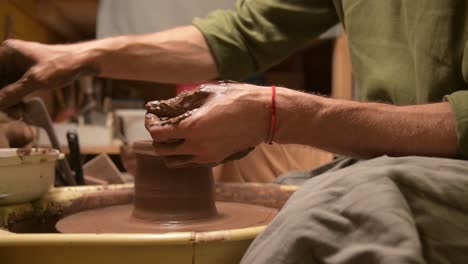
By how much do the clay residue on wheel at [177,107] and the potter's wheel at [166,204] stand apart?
0.20 m

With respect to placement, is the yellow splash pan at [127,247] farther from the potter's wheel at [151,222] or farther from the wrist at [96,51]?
the wrist at [96,51]

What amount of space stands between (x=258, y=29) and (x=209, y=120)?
676mm

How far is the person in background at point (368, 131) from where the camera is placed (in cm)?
54

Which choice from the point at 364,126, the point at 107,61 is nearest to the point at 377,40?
the point at 364,126

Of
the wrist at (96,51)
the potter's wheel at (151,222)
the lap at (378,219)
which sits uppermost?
the wrist at (96,51)

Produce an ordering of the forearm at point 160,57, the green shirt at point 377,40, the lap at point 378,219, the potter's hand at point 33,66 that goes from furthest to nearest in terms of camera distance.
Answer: the forearm at point 160,57 < the potter's hand at point 33,66 < the green shirt at point 377,40 < the lap at point 378,219

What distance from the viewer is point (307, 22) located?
1.29m

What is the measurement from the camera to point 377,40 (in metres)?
0.97

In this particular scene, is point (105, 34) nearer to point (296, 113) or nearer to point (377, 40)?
point (377, 40)

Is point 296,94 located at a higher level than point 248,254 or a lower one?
higher

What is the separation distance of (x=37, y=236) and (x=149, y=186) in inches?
11.3

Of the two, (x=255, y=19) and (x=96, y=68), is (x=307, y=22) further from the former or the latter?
(x=96, y=68)

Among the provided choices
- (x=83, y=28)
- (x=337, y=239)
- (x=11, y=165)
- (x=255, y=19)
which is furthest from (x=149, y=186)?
(x=83, y=28)

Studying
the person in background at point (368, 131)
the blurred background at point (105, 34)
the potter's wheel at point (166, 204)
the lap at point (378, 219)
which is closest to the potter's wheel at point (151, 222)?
the potter's wheel at point (166, 204)
